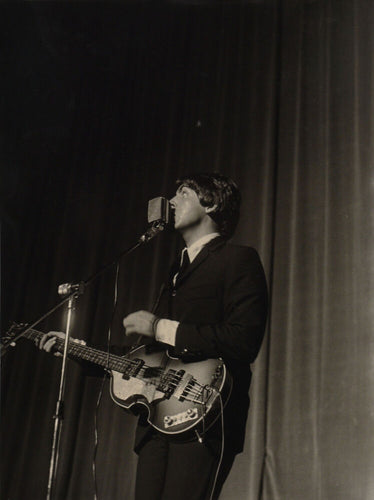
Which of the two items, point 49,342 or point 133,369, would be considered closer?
point 133,369

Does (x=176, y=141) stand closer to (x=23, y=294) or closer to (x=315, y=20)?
(x=315, y=20)

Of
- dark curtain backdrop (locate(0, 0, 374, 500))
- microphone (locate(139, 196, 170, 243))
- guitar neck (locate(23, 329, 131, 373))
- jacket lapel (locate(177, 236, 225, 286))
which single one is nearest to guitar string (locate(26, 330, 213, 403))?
guitar neck (locate(23, 329, 131, 373))

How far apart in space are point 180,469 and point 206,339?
0.39 meters

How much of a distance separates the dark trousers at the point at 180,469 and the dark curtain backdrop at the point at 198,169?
1.06 m

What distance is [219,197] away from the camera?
2.18m

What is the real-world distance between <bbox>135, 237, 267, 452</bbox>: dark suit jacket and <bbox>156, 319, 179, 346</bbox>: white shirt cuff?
24mm

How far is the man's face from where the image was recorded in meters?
2.14

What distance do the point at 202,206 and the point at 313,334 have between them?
1.04 m

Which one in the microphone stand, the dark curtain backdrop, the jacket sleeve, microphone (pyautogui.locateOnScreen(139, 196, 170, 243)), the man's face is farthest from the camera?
the dark curtain backdrop

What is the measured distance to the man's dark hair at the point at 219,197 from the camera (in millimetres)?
2173

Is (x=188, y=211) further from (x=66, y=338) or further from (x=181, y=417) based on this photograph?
(x=181, y=417)

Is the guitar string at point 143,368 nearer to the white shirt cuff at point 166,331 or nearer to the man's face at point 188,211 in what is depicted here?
the white shirt cuff at point 166,331

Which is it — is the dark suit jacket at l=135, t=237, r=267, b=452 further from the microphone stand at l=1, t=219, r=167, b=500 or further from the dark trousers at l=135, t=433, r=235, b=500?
the microphone stand at l=1, t=219, r=167, b=500

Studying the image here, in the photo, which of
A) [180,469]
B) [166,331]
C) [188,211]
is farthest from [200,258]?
[180,469]
